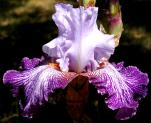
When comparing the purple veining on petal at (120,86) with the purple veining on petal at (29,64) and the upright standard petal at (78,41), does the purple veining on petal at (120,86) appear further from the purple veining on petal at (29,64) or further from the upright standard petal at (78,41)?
the purple veining on petal at (29,64)

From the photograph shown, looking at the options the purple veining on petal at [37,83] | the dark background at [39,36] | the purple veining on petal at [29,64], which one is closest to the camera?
the purple veining on petal at [37,83]

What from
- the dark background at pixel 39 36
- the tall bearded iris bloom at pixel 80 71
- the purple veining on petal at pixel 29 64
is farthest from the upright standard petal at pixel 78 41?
the dark background at pixel 39 36

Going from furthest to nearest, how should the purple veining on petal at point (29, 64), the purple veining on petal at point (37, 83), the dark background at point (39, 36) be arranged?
the dark background at point (39, 36) < the purple veining on petal at point (29, 64) < the purple veining on petal at point (37, 83)

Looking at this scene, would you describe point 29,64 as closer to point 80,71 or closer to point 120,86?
point 80,71

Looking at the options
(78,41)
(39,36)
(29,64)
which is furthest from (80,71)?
(39,36)

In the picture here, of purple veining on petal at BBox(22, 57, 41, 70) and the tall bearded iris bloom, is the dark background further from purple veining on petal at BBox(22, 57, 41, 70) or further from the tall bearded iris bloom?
the tall bearded iris bloom

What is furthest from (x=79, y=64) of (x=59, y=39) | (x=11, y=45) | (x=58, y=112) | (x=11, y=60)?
(x=11, y=45)

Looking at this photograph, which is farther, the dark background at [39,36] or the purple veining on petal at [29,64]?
the dark background at [39,36]
